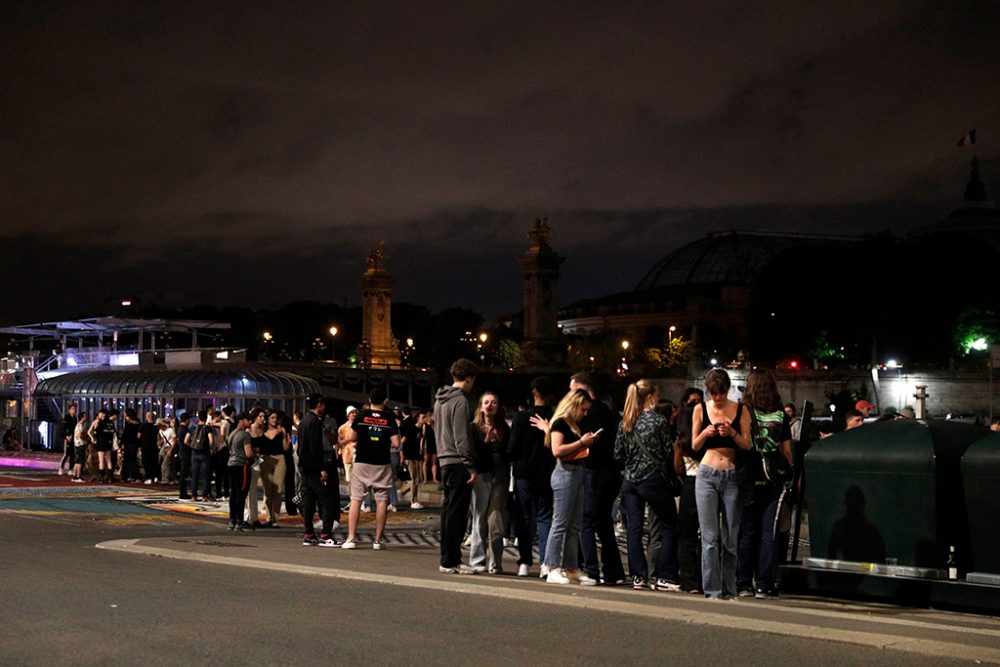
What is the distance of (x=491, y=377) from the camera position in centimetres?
12162

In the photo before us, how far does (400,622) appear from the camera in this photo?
9180 mm

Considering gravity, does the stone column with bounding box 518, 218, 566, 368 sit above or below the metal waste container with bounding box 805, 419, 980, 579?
above

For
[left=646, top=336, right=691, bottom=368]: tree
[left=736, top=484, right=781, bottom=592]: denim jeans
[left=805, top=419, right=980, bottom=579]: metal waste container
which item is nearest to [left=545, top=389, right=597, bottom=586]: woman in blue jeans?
[left=736, top=484, right=781, bottom=592]: denim jeans

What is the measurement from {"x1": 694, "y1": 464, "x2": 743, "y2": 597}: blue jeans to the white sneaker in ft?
4.53

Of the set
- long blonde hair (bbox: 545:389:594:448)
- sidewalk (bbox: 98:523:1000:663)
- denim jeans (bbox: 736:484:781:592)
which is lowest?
sidewalk (bbox: 98:523:1000:663)

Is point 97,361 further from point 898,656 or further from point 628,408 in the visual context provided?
point 898,656

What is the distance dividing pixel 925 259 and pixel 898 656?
102m

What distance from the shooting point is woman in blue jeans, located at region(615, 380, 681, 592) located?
11992 mm

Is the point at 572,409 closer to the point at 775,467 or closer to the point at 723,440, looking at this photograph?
the point at 723,440

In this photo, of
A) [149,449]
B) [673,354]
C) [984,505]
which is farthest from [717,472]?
[673,354]

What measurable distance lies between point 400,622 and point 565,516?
3.32m

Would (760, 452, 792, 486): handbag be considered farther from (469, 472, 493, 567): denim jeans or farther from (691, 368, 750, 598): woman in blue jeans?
(469, 472, 493, 567): denim jeans

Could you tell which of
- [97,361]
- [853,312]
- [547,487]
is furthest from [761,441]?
[853,312]

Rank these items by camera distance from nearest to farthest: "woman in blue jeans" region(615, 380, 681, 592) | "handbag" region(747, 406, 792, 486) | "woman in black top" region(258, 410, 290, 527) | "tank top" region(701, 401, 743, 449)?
"tank top" region(701, 401, 743, 449) → "handbag" region(747, 406, 792, 486) → "woman in blue jeans" region(615, 380, 681, 592) → "woman in black top" region(258, 410, 290, 527)
